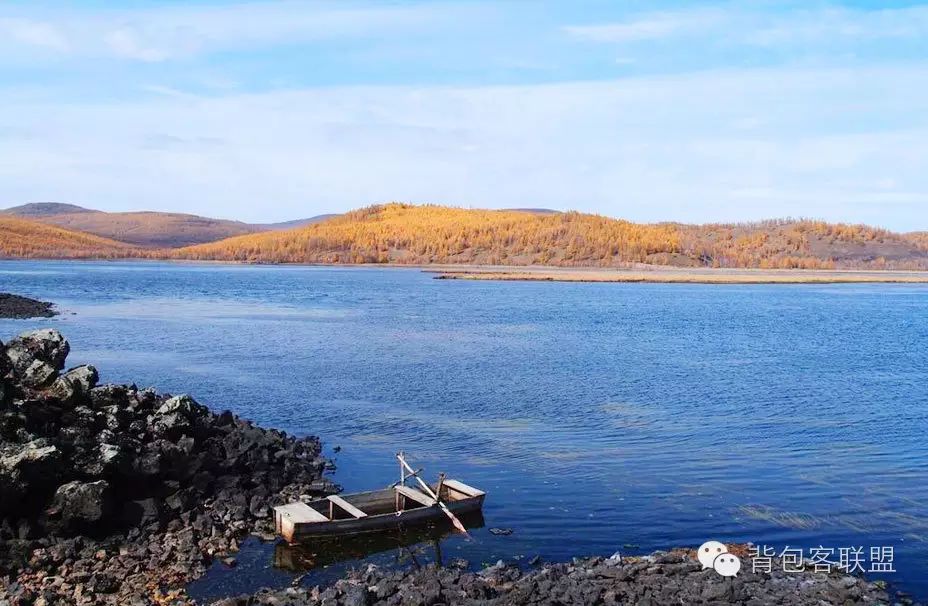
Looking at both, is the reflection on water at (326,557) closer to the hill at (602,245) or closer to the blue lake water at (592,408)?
the blue lake water at (592,408)

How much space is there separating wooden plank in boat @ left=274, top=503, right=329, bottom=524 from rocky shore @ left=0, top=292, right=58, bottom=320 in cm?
3957

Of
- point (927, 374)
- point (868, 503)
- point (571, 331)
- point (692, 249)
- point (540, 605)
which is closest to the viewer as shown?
point (540, 605)

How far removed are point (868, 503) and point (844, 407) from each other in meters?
10.3

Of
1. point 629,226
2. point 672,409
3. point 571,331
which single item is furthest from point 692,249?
point 672,409

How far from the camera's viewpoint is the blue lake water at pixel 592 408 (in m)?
14.8

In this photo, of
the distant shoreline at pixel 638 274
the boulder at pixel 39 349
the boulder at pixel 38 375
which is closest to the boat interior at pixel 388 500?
the boulder at pixel 38 375

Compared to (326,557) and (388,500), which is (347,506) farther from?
(326,557)

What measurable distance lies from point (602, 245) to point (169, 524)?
145 m

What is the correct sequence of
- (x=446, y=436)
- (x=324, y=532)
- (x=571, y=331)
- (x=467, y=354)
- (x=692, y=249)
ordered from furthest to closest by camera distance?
1. (x=692, y=249)
2. (x=571, y=331)
3. (x=467, y=354)
4. (x=446, y=436)
5. (x=324, y=532)

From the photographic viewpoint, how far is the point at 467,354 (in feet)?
118

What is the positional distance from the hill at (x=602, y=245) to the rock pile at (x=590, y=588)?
445ft

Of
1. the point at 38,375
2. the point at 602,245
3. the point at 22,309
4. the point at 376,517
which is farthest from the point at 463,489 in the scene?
the point at 602,245

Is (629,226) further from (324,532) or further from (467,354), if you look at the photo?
(324,532)

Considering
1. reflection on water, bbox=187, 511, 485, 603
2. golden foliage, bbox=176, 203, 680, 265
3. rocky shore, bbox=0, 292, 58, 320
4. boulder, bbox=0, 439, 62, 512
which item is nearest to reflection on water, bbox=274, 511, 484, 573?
reflection on water, bbox=187, 511, 485, 603
